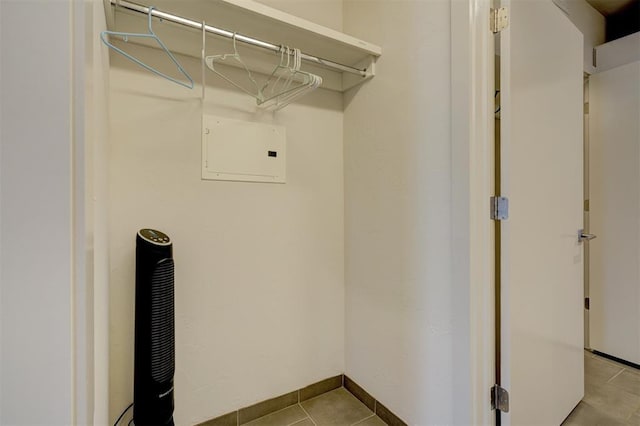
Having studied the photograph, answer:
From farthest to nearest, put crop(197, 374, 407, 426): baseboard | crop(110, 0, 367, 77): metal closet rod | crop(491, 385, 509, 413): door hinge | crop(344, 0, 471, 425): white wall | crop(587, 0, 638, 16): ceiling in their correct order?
crop(587, 0, 638, 16): ceiling
crop(197, 374, 407, 426): baseboard
crop(344, 0, 471, 425): white wall
crop(491, 385, 509, 413): door hinge
crop(110, 0, 367, 77): metal closet rod

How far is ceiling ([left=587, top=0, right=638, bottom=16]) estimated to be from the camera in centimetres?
245

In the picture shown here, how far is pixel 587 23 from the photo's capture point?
244 cm

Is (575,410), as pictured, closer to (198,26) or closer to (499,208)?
(499,208)

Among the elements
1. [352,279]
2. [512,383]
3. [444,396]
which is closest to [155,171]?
[352,279]

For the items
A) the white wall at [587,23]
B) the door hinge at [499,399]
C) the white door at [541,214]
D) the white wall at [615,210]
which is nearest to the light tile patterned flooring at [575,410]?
the white door at [541,214]

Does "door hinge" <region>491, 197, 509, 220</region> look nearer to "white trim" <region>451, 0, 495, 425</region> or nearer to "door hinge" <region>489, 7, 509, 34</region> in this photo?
"white trim" <region>451, 0, 495, 425</region>

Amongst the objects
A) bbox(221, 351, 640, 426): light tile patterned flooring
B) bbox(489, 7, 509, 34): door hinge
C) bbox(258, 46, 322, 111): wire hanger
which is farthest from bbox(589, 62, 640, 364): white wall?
bbox(258, 46, 322, 111): wire hanger

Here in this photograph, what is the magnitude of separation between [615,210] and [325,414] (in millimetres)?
2538

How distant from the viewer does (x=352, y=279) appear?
6.18 ft

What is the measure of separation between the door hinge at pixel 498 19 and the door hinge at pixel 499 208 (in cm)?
70

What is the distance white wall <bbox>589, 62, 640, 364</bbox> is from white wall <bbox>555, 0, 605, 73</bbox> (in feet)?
0.64

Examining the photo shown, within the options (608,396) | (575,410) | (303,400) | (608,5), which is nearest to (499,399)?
(575,410)

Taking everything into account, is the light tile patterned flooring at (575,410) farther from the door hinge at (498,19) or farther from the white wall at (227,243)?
the door hinge at (498,19)

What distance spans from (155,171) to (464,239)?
141 cm
